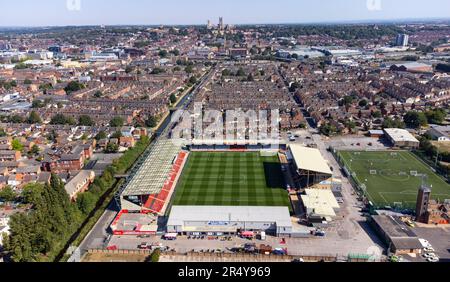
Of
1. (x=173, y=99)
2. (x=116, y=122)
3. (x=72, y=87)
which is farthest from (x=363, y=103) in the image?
(x=72, y=87)

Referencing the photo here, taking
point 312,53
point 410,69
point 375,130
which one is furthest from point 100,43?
point 375,130

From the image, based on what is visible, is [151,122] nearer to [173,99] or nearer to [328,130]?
[173,99]

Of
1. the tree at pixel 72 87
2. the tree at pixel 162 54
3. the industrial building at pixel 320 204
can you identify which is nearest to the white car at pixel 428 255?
the industrial building at pixel 320 204

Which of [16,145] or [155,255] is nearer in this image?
[155,255]

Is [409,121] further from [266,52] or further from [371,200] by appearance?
[266,52]

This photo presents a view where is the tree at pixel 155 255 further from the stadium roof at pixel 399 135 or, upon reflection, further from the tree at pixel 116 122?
the stadium roof at pixel 399 135

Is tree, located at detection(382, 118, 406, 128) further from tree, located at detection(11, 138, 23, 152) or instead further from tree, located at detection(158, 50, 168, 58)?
tree, located at detection(158, 50, 168, 58)
